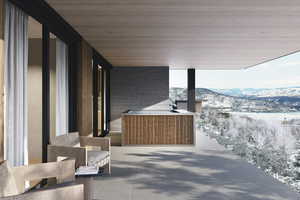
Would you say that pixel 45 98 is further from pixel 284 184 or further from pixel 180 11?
pixel 284 184

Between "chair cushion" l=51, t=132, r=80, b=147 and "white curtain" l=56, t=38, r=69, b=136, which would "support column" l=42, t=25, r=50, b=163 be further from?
"white curtain" l=56, t=38, r=69, b=136

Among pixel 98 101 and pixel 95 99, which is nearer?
pixel 95 99

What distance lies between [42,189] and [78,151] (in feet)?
5.90

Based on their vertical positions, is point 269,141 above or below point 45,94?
below

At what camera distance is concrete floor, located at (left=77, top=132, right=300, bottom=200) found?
145 inches

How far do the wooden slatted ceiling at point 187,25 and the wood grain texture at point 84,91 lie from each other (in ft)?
0.92

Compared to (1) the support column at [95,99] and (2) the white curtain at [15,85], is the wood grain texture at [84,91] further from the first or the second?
(2) the white curtain at [15,85]

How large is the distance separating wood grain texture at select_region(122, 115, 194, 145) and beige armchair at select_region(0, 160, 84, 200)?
477cm

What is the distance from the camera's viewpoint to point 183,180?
439 cm

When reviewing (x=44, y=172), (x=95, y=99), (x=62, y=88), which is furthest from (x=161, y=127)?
(x=44, y=172)

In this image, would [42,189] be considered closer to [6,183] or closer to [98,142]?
[6,183]

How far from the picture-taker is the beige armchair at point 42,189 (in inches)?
71.7

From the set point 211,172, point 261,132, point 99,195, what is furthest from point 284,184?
point 99,195

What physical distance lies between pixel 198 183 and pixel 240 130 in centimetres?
331
